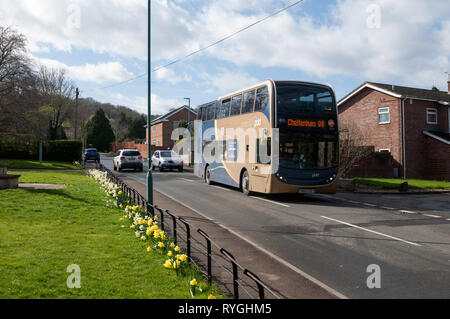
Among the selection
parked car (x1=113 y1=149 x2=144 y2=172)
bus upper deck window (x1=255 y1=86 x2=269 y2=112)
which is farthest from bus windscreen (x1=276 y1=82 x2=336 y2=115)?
parked car (x1=113 y1=149 x2=144 y2=172)

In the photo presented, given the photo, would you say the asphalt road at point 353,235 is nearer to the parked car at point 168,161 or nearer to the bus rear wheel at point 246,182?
the bus rear wheel at point 246,182

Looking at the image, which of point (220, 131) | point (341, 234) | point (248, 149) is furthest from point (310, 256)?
point (220, 131)

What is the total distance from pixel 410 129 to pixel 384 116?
7.41ft

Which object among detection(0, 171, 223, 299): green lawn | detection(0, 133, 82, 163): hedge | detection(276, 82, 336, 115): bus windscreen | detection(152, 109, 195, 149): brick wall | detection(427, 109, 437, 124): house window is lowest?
detection(0, 171, 223, 299): green lawn

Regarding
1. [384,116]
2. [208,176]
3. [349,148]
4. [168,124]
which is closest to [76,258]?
[208,176]

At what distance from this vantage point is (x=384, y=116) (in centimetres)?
2839

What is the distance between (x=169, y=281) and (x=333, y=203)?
33.5ft

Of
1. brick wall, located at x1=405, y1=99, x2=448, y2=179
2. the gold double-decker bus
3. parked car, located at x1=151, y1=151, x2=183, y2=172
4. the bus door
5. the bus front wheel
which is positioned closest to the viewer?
the gold double-decker bus

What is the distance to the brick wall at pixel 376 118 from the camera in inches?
1059

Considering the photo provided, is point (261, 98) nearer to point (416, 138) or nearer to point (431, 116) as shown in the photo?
point (416, 138)

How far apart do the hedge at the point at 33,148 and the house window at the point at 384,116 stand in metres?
28.4

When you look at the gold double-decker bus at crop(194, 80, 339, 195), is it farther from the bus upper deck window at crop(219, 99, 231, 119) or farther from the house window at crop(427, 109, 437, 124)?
the house window at crop(427, 109, 437, 124)

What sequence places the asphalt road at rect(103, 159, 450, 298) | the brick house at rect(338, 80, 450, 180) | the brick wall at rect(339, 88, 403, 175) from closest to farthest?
the asphalt road at rect(103, 159, 450, 298)
the brick house at rect(338, 80, 450, 180)
the brick wall at rect(339, 88, 403, 175)

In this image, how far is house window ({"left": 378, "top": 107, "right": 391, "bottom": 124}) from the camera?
2798 centimetres
